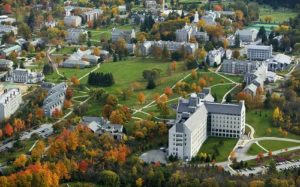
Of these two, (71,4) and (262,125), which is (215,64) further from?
(71,4)

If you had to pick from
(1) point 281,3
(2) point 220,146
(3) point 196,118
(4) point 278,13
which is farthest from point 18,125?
(1) point 281,3

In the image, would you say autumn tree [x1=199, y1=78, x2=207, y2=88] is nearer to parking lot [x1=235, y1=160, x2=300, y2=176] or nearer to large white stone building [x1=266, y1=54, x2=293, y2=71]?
large white stone building [x1=266, y1=54, x2=293, y2=71]

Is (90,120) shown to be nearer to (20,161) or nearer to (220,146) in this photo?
(20,161)

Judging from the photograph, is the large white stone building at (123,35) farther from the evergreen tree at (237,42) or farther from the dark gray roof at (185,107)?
the dark gray roof at (185,107)

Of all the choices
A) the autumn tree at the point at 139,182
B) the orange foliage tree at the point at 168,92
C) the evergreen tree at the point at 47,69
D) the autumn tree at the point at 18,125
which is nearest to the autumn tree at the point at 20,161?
the autumn tree at the point at 18,125

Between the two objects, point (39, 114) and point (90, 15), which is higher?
point (90, 15)

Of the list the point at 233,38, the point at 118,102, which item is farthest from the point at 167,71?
the point at 233,38

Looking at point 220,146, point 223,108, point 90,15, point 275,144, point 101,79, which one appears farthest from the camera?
point 90,15
